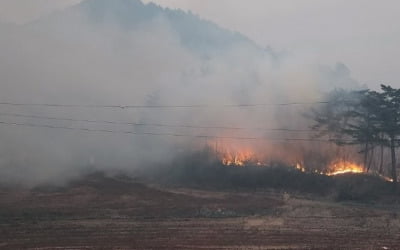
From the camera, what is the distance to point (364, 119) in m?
47.5

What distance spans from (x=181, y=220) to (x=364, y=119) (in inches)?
976

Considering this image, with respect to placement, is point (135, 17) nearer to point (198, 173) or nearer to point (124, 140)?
point (124, 140)

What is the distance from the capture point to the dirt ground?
992 inches

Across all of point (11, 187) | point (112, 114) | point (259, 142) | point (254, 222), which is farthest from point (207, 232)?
point (112, 114)

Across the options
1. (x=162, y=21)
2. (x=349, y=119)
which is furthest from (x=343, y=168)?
(x=162, y=21)

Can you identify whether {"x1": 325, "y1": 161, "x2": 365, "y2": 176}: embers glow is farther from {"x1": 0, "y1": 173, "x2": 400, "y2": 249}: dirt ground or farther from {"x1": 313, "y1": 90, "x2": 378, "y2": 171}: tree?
{"x1": 0, "y1": 173, "x2": 400, "y2": 249}: dirt ground

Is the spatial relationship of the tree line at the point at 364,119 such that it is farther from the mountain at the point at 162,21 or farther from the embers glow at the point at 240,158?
the mountain at the point at 162,21

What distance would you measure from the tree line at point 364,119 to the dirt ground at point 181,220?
9400 millimetres

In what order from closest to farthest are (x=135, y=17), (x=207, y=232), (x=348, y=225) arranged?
1. (x=207, y=232)
2. (x=348, y=225)
3. (x=135, y=17)

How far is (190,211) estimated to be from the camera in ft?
115

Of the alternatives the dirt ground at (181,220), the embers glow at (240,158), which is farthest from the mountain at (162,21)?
the dirt ground at (181,220)

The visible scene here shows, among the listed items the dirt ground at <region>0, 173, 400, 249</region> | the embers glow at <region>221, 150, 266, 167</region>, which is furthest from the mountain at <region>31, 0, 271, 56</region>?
the dirt ground at <region>0, 173, 400, 249</region>

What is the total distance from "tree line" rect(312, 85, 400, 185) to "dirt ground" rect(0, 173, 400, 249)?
9400 mm

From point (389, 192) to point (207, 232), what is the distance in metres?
22.3
